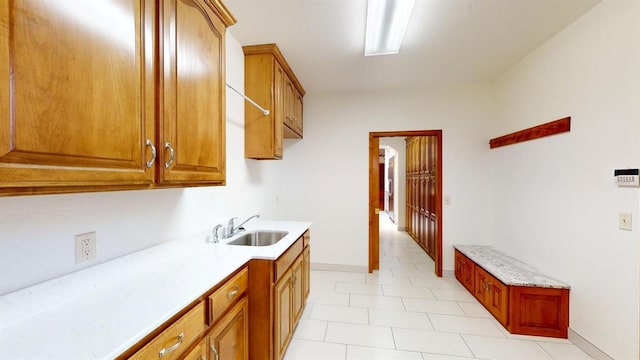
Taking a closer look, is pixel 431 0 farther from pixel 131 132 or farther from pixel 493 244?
pixel 493 244

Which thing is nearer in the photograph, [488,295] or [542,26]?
[542,26]

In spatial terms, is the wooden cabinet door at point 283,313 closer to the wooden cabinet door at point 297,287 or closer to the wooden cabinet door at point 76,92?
the wooden cabinet door at point 297,287

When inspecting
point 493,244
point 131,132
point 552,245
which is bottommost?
point 493,244

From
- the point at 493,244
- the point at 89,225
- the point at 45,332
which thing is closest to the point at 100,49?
the point at 89,225

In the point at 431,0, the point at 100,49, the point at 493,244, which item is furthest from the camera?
the point at 493,244

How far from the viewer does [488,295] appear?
8.43ft

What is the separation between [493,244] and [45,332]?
4.05 m

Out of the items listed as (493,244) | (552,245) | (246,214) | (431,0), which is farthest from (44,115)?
(493,244)

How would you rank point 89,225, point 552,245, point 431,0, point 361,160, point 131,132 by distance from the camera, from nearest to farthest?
point 131,132, point 89,225, point 431,0, point 552,245, point 361,160

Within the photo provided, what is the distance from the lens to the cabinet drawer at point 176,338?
0.79 m

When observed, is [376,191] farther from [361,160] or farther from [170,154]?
[170,154]

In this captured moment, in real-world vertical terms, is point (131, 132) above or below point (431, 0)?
below

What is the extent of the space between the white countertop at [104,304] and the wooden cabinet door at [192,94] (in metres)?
0.45

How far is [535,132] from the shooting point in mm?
2516
